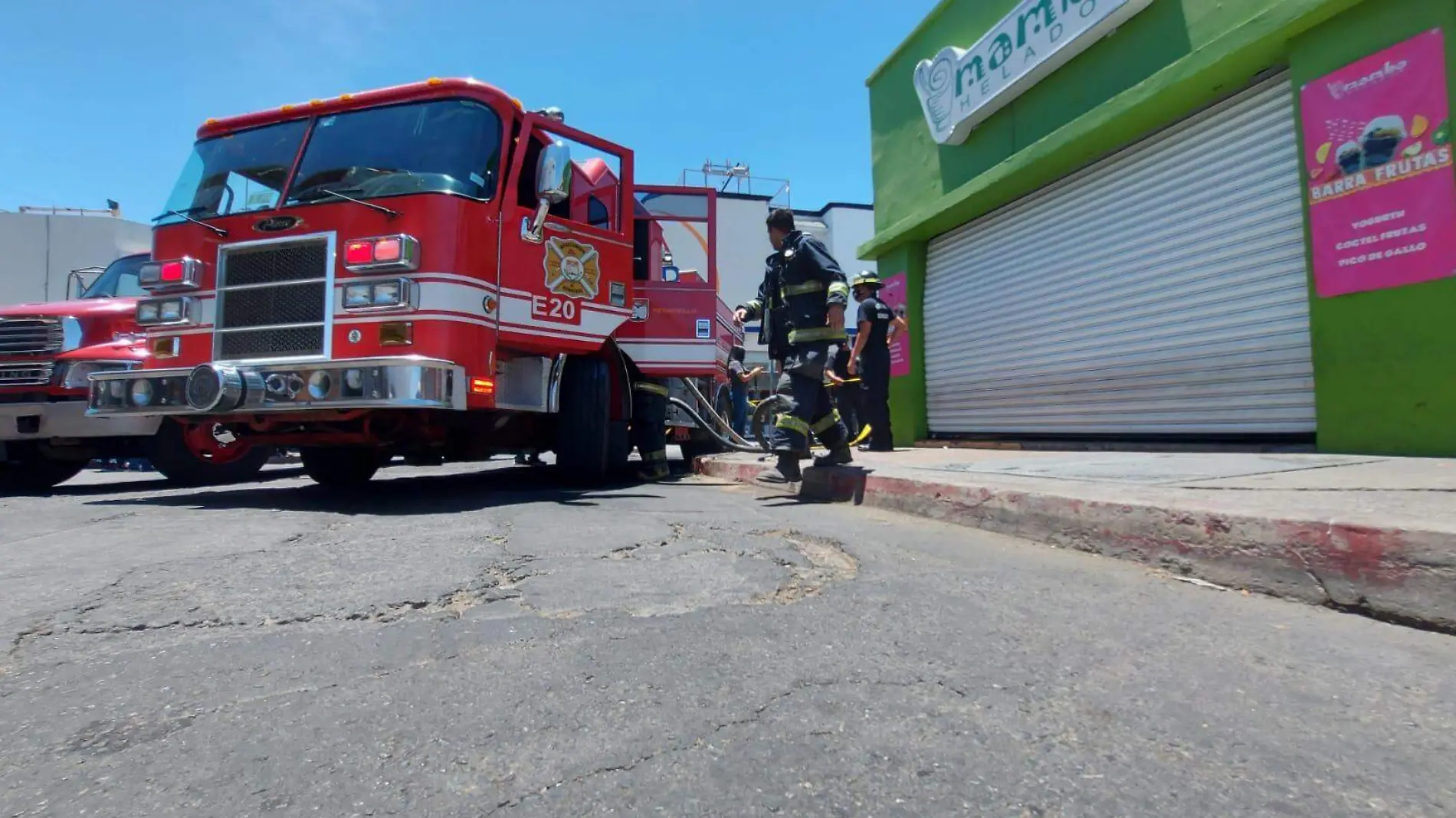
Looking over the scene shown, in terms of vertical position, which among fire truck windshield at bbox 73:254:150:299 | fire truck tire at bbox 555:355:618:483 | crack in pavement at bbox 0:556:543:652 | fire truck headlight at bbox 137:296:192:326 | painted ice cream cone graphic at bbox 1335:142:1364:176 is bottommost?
crack in pavement at bbox 0:556:543:652

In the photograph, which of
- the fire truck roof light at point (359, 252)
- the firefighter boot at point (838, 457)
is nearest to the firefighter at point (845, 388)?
the firefighter boot at point (838, 457)

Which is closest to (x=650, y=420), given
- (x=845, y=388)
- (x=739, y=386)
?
(x=845, y=388)

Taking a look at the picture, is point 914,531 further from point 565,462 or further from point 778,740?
point 565,462

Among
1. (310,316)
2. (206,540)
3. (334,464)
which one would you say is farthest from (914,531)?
(334,464)

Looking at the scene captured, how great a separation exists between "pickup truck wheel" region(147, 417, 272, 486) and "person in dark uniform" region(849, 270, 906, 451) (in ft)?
16.7

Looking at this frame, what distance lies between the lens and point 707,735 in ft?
5.43

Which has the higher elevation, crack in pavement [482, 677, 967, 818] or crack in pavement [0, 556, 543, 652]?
crack in pavement [0, 556, 543, 652]

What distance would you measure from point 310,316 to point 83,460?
3997 mm

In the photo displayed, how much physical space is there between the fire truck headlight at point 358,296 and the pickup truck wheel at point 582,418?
4.93 feet

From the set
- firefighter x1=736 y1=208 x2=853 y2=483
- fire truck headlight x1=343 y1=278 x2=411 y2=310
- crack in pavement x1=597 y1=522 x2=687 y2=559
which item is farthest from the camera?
firefighter x1=736 y1=208 x2=853 y2=483

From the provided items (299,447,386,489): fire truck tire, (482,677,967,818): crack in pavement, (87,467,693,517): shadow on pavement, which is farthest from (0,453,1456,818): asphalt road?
(299,447,386,489): fire truck tire

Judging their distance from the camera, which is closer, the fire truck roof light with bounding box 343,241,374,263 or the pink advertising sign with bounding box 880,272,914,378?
the fire truck roof light with bounding box 343,241,374,263

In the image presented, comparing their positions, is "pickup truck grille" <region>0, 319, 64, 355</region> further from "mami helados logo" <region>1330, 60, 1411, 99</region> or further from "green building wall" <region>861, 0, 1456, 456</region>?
"mami helados logo" <region>1330, 60, 1411, 99</region>

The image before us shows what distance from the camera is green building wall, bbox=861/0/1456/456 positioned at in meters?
4.59
